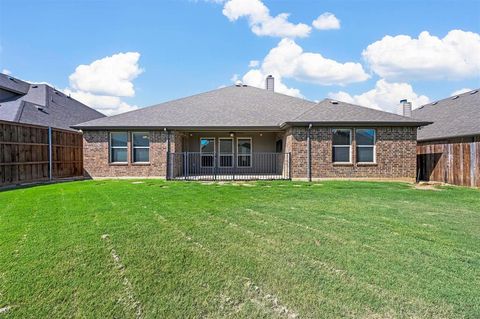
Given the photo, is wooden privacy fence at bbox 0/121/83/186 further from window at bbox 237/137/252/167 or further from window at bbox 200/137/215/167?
window at bbox 237/137/252/167

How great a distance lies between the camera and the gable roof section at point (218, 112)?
14.9m

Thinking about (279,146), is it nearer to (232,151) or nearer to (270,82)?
(232,151)

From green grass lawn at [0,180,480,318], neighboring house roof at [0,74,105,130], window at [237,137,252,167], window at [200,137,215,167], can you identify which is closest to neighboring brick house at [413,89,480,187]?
green grass lawn at [0,180,480,318]

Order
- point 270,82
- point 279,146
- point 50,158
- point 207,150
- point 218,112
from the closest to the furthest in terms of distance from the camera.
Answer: point 50,158 → point 218,112 → point 279,146 → point 207,150 → point 270,82

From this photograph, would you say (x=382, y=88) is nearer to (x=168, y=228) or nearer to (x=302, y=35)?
(x=302, y=35)

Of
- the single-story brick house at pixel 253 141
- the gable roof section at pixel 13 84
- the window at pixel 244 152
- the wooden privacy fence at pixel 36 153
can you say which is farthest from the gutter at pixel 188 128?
the gable roof section at pixel 13 84

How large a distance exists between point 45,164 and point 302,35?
13.9m

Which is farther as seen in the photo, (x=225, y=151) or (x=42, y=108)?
(x=42, y=108)

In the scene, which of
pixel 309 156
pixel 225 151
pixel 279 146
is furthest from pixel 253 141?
pixel 309 156

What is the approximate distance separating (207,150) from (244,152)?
213 centimetres

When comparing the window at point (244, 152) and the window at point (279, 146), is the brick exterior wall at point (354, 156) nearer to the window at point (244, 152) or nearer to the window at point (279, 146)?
the window at point (279, 146)

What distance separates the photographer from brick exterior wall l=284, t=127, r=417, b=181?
44.4 ft

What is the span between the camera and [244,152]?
58.1 ft

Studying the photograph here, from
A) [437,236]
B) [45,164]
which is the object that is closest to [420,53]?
[437,236]
